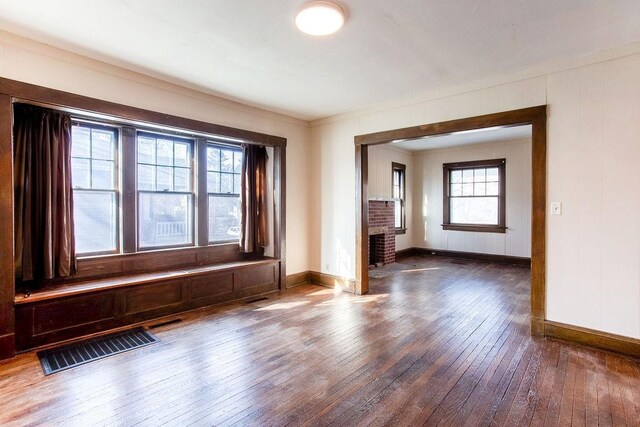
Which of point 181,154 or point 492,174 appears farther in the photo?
point 492,174

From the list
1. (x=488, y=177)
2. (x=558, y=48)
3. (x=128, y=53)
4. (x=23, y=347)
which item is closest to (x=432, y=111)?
(x=558, y=48)

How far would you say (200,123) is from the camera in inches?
167

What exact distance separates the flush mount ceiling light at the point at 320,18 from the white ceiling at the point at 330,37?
87mm

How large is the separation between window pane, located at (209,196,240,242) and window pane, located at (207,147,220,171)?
43 centimetres

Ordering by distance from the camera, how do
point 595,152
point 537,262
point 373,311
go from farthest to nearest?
1. point 373,311
2. point 537,262
3. point 595,152

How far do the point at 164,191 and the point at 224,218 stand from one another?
95 cm

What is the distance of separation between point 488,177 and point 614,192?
497 cm

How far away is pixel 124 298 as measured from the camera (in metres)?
3.60

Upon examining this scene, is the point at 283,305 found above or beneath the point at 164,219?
beneath

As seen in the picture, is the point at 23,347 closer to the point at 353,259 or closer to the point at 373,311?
the point at 373,311

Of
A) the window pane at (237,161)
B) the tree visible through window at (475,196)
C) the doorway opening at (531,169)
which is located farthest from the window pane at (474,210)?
the window pane at (237,161)

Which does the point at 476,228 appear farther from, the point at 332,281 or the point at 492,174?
the point at 332,281

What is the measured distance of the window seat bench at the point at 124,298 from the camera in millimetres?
3045

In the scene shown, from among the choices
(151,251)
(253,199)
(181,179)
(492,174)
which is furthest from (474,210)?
(151,251)
